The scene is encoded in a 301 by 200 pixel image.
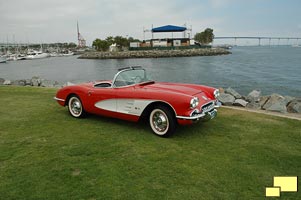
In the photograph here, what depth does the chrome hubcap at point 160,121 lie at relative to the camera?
194 inches

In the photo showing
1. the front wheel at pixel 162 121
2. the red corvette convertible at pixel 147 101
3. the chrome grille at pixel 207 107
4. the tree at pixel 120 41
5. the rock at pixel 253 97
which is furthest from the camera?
the tree at pixel 120 41

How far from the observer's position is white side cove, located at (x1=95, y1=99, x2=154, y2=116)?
16.7 ft

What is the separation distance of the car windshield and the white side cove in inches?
16.4

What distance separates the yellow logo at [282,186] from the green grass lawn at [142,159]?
0.22 ft

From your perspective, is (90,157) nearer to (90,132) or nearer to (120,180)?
(120,180)

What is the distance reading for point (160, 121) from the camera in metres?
5.01

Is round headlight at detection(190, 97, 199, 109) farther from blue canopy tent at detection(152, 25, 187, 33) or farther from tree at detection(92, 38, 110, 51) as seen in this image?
tree at detection(92, 38, 110, 51)

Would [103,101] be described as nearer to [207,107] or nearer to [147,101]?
[147,101]

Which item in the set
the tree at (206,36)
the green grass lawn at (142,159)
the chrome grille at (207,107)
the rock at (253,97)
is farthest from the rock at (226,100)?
the tree at (206,36)

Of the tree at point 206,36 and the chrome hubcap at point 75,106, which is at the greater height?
the tree at point 206,36

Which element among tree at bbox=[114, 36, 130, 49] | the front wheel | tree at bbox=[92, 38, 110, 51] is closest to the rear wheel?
the front wheel

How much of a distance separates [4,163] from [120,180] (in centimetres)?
198

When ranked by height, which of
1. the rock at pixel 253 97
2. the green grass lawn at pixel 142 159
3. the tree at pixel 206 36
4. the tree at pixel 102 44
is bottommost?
the green grass lawn at pixel 142 159

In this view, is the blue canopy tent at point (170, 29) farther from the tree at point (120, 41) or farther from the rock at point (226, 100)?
the rock at point (226, 100)
